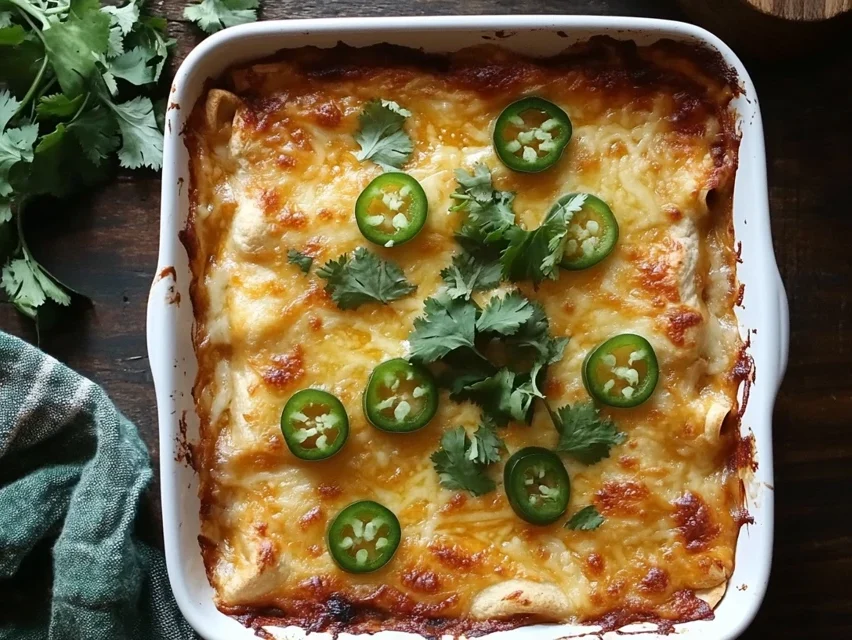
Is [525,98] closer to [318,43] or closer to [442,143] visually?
[442,143]

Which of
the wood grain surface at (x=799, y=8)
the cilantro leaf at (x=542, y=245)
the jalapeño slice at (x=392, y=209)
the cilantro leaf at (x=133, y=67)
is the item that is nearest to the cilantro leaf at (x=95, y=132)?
the cilantro leaf at (x=133, y=67)

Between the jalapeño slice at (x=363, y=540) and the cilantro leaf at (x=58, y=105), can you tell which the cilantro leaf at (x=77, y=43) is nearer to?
the cilantro leaf at (x=58, y=105)

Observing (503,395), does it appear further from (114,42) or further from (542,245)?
(114,42)

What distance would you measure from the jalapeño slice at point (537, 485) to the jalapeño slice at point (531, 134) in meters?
0.83

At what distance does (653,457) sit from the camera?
2.50m

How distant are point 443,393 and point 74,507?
4.04 feet

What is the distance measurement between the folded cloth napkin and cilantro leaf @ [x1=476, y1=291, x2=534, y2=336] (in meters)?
1.22

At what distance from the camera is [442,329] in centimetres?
242

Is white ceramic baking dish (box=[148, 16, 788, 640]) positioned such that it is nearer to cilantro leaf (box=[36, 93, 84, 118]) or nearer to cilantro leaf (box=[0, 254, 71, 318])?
cilantro leaf (box=[36, 93, 84, 118])

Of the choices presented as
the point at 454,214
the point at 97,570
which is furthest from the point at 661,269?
the point at 97,570

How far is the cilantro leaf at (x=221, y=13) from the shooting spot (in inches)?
109

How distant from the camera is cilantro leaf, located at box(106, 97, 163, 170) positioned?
9.06ft

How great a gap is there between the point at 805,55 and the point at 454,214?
1356mm

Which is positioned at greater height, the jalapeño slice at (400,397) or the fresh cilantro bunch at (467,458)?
the jalapeño slice at (400,397)
